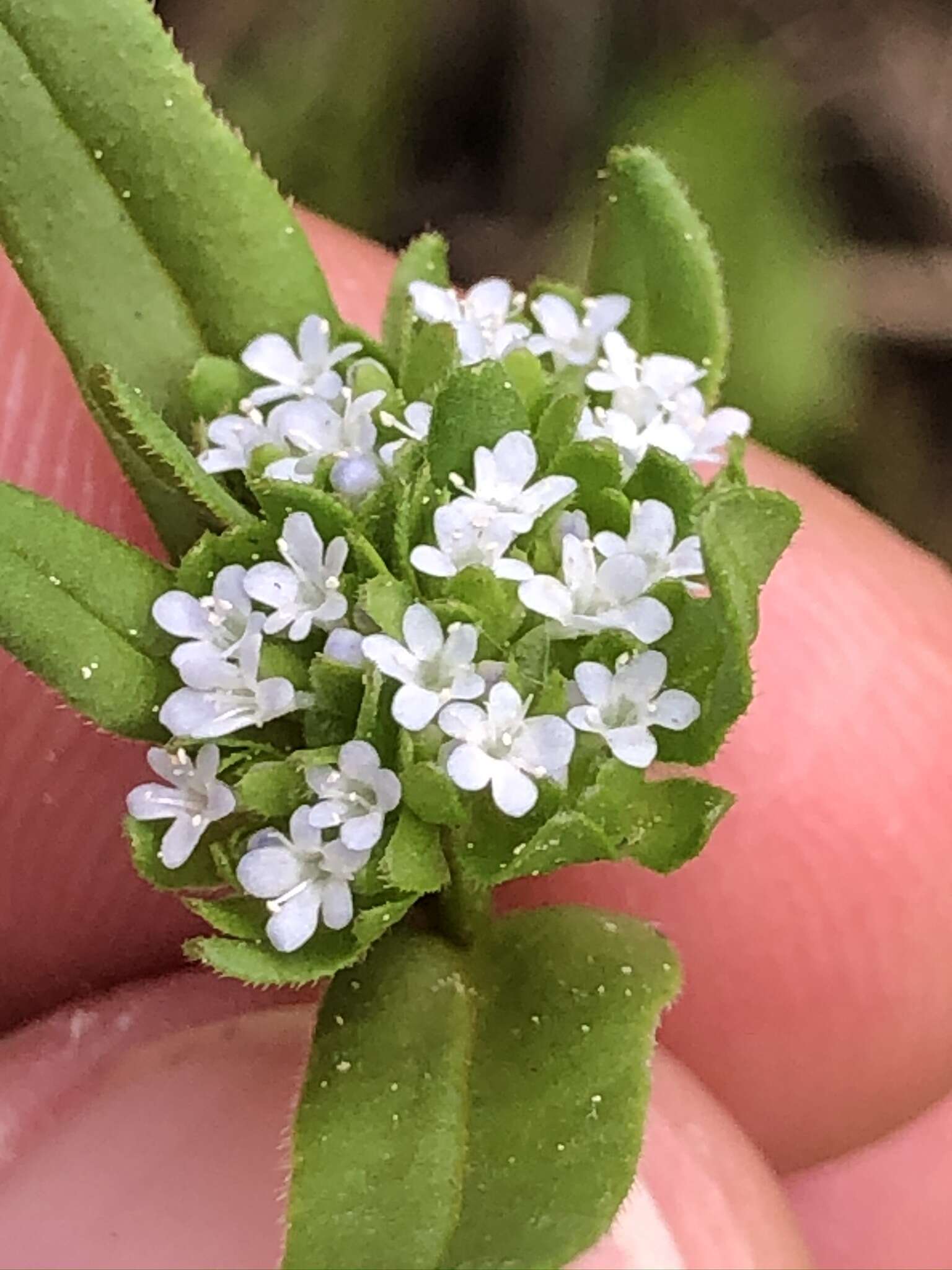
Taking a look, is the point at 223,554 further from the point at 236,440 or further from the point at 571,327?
the point at 571,327

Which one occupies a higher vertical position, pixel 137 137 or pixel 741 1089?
pixel 137 137

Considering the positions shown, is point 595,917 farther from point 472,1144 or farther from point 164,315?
point 164,315

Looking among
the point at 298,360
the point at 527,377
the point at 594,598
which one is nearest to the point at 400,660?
Answer: the point at 594,598

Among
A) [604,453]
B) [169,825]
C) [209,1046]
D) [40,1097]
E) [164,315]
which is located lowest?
[40,1097]

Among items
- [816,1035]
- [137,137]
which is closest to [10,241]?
[137,137]

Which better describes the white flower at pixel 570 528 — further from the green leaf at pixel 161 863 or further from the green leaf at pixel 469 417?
the green leaf at pixel 161 863
